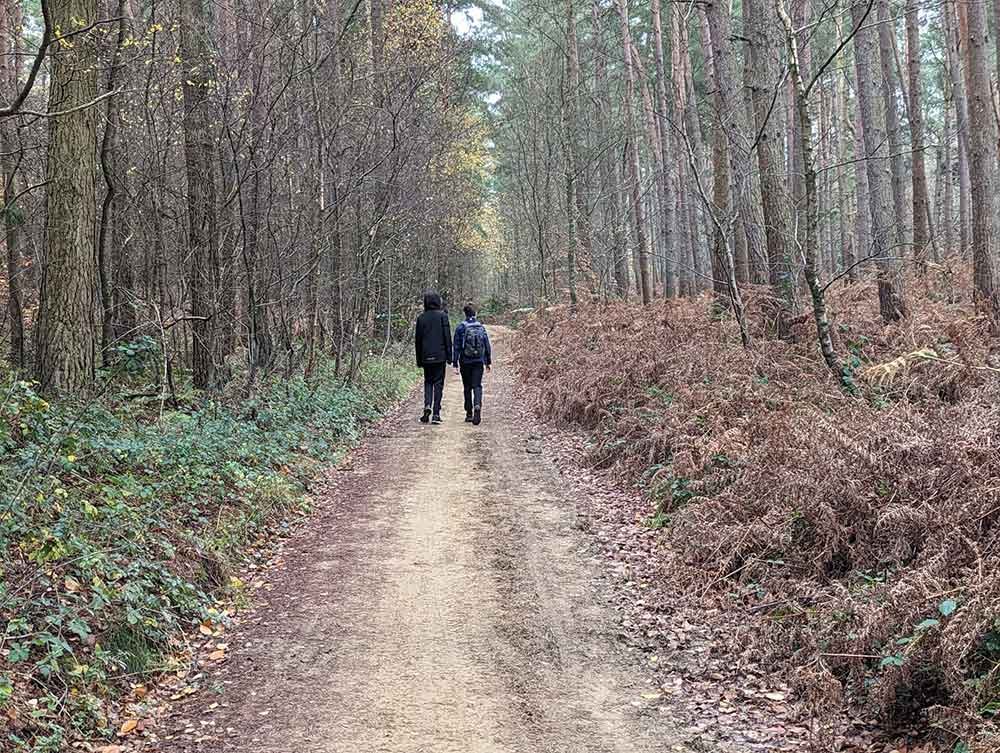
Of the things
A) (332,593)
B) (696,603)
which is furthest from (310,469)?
(696,603)

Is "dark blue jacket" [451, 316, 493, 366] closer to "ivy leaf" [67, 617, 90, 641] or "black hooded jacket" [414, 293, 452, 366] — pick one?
"black hooded jacket" [414, 293, 452, 366]

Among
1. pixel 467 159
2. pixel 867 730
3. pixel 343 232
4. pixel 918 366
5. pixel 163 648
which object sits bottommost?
pixel 867 730

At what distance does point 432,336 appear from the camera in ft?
43.1

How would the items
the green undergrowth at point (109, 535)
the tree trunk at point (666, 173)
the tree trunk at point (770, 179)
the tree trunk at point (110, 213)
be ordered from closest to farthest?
the green undergrowth at point (109, 535) → the tree trunk at point (110, 213) → the tree trunk at point (770, 179) → the tree trunk at point (666, 173)

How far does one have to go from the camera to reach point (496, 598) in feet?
Answer: 19.2

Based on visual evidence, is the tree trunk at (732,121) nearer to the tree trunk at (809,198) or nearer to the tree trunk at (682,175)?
the tree trunk at (809,198)

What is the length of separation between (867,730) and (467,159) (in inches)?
1014

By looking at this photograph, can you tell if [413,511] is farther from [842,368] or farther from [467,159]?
[467,159]

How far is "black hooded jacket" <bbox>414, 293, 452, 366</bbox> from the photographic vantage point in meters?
13.1

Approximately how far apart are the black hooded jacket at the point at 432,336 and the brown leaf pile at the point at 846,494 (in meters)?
2.80

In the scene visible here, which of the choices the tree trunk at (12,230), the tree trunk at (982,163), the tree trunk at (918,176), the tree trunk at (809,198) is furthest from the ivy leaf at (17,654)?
the tree trunk at (918,176)

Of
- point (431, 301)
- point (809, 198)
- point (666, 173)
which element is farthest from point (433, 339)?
point (666, 173)

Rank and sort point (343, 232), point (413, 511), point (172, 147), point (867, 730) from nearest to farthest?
point (867, 730) → point (413, 511) → point (172, 147) → point (343, 232)

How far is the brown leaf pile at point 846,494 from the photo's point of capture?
13.3ft
